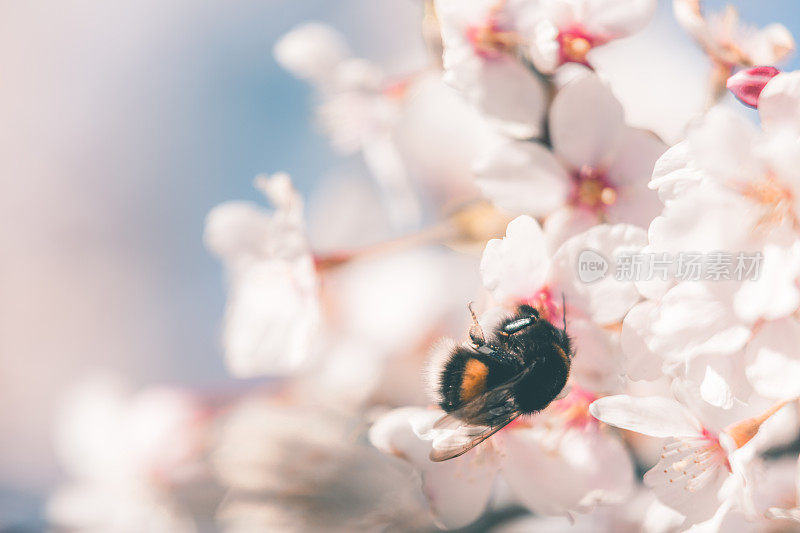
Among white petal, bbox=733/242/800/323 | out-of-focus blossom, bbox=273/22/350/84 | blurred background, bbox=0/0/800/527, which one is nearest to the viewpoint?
white petal, bbox=733/242/800/323

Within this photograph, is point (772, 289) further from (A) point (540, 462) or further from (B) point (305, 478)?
(B) point (305, 478)

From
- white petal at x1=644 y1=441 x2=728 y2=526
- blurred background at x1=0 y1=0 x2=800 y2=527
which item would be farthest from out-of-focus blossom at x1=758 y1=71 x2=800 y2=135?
blurred background at x1=0 y1=0 x2=800 y2=527

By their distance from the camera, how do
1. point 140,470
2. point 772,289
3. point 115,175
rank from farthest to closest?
1. point 115,175
2. point 140,470
3. point 772,289

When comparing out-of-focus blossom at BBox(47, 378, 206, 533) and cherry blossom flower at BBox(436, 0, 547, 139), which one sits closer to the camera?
cherry blossom flower at BBox(436, 0, 547, 139)

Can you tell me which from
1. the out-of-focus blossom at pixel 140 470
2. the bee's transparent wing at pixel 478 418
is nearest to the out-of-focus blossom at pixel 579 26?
the bee's transparent wing at pixel 478 418

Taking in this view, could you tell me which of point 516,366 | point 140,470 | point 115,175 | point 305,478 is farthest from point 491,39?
point 115,175

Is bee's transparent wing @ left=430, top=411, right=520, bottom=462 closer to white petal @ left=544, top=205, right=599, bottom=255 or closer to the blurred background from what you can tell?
white petal @ left=544, top=205, right=599, bottom=255

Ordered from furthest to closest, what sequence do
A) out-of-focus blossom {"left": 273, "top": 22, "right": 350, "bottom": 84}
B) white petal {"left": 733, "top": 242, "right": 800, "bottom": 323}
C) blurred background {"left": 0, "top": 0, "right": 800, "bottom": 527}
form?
blurred background {"left": 0, "top": 0, "right": 800, "bottom": 527} < out-of-focus blossom {"left": 273, "top": 22, "right": 350, "bottom": 84} < white petal {"left": 733, "top": 242, "right": 800, "bottom": 323}

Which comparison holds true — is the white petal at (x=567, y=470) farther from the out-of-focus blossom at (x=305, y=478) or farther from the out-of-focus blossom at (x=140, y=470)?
the out-of-focus blossom at (x=140, y=470)
